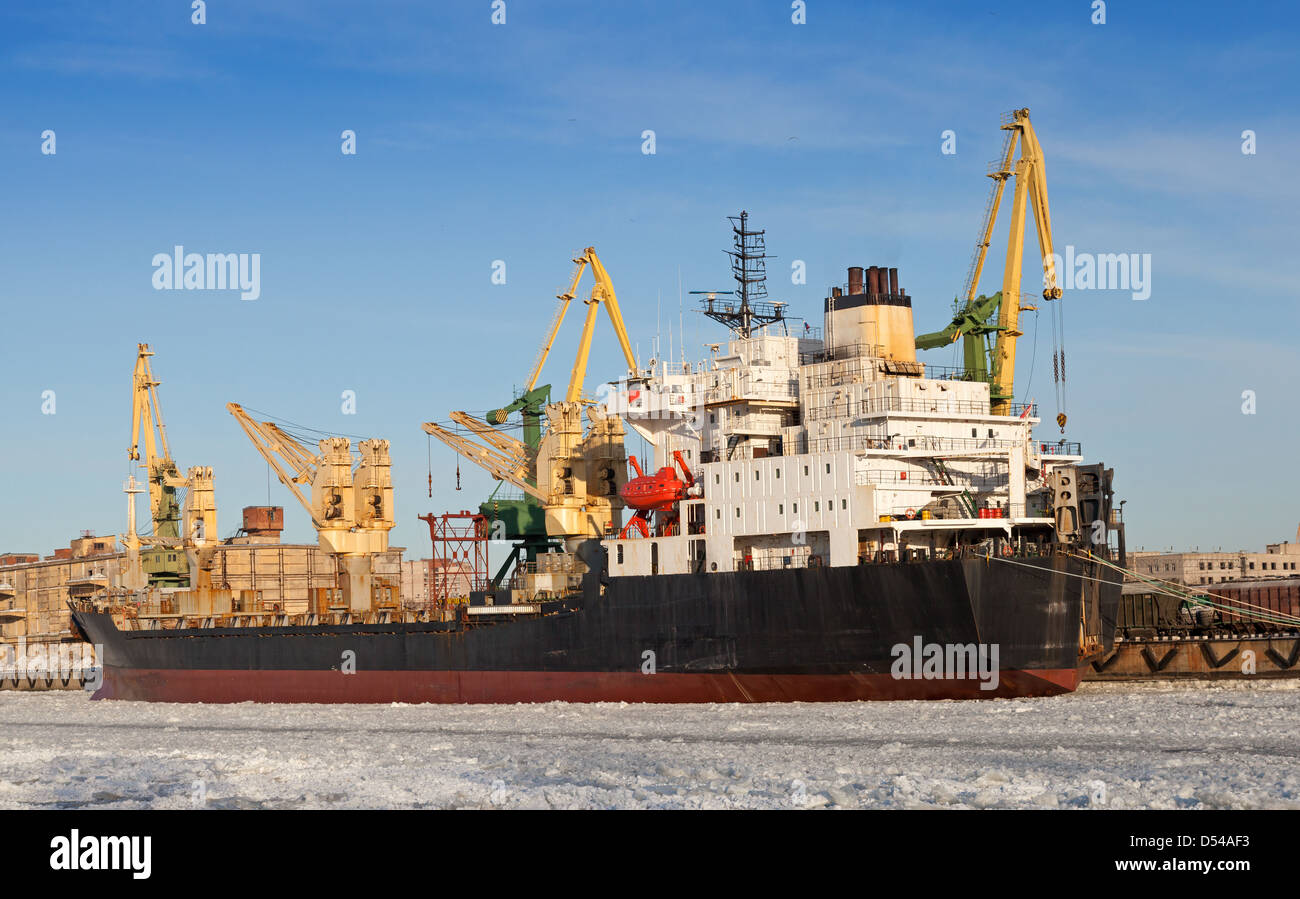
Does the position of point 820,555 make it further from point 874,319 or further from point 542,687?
point 542,687

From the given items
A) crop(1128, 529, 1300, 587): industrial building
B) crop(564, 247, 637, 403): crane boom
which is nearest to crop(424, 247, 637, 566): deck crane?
crop(564, 247, 637, 403): crane boom

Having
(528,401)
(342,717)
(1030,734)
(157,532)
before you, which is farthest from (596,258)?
(1030,734)

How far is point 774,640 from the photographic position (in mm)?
33125

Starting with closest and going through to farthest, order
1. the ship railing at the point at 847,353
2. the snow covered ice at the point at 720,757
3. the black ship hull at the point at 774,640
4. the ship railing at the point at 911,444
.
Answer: the snow covered ice at the point at 720,757 < the black ship hull at the point at 774,640 < the ship railing at the point at 911,444 < the ship railing at the point at 847,353

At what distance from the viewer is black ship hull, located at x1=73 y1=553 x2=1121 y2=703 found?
102 ft

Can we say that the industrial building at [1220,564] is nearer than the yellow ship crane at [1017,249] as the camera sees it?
No

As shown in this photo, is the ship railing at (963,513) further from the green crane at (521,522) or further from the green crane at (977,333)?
the green crane at (521,522)

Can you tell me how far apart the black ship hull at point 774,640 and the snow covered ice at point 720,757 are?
0.81 metres

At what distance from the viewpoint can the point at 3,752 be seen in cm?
2883

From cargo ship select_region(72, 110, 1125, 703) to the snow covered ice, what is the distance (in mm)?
1127

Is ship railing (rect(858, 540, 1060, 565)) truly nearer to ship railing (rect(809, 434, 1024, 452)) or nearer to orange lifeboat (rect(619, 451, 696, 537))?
ship railing (rect(809, 434, 1024, 452))

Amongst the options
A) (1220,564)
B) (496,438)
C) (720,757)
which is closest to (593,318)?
(496,438)

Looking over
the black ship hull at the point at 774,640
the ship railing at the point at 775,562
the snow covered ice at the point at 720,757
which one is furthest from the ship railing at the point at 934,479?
the snow covered ice at the point at 720,757

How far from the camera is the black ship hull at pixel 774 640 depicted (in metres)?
31.1
